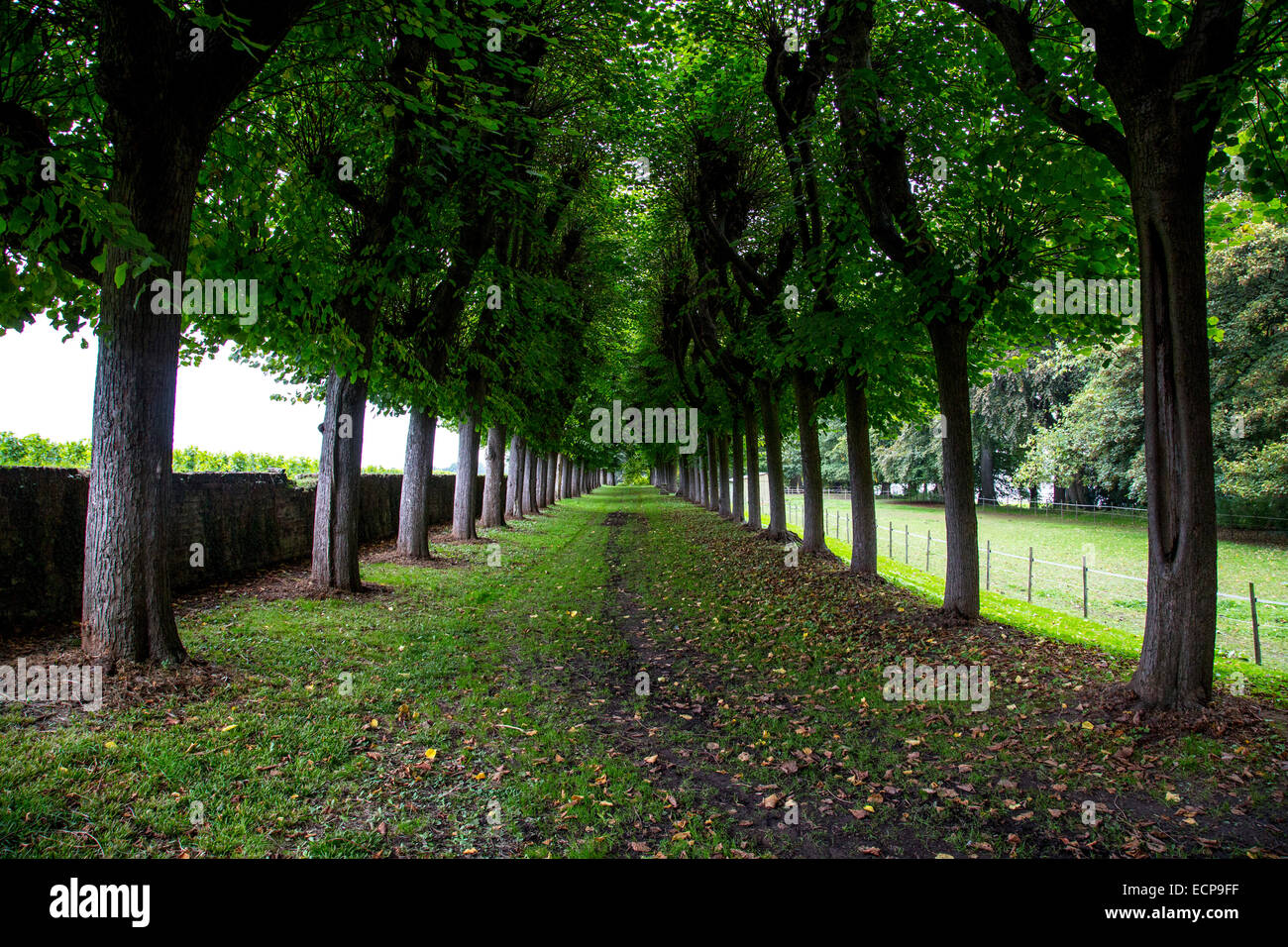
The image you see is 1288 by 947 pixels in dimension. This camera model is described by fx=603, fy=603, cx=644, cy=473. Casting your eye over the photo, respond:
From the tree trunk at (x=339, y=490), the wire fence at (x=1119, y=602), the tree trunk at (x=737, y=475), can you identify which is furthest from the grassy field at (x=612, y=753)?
the tree trunk at (x=737, y=475)

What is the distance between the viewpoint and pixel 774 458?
19562mm

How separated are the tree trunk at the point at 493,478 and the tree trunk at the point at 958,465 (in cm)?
1626

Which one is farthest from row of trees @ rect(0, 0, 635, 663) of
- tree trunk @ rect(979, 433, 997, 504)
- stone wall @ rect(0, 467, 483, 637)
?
tree trunk @ rect(979, 433, 997, 504)

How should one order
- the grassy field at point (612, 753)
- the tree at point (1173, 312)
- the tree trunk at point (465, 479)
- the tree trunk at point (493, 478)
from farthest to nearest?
the tree trunk at point (493, 478) → the tree trunk at point (465, 479) → the tree at point (1173, 312) → the grassy field at point (612, 753)

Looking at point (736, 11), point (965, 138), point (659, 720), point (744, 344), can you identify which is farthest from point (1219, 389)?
point (659, 720)

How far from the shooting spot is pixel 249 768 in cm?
420

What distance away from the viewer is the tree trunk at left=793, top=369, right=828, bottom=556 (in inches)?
595

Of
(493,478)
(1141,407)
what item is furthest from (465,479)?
(1141,407)

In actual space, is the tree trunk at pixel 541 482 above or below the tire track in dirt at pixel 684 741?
above

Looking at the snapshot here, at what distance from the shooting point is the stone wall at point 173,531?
22.2ft

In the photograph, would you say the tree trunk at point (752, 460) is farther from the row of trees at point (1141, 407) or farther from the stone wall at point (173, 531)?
the stone wall at point (173, 531)

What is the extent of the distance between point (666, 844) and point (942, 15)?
33.2ft
